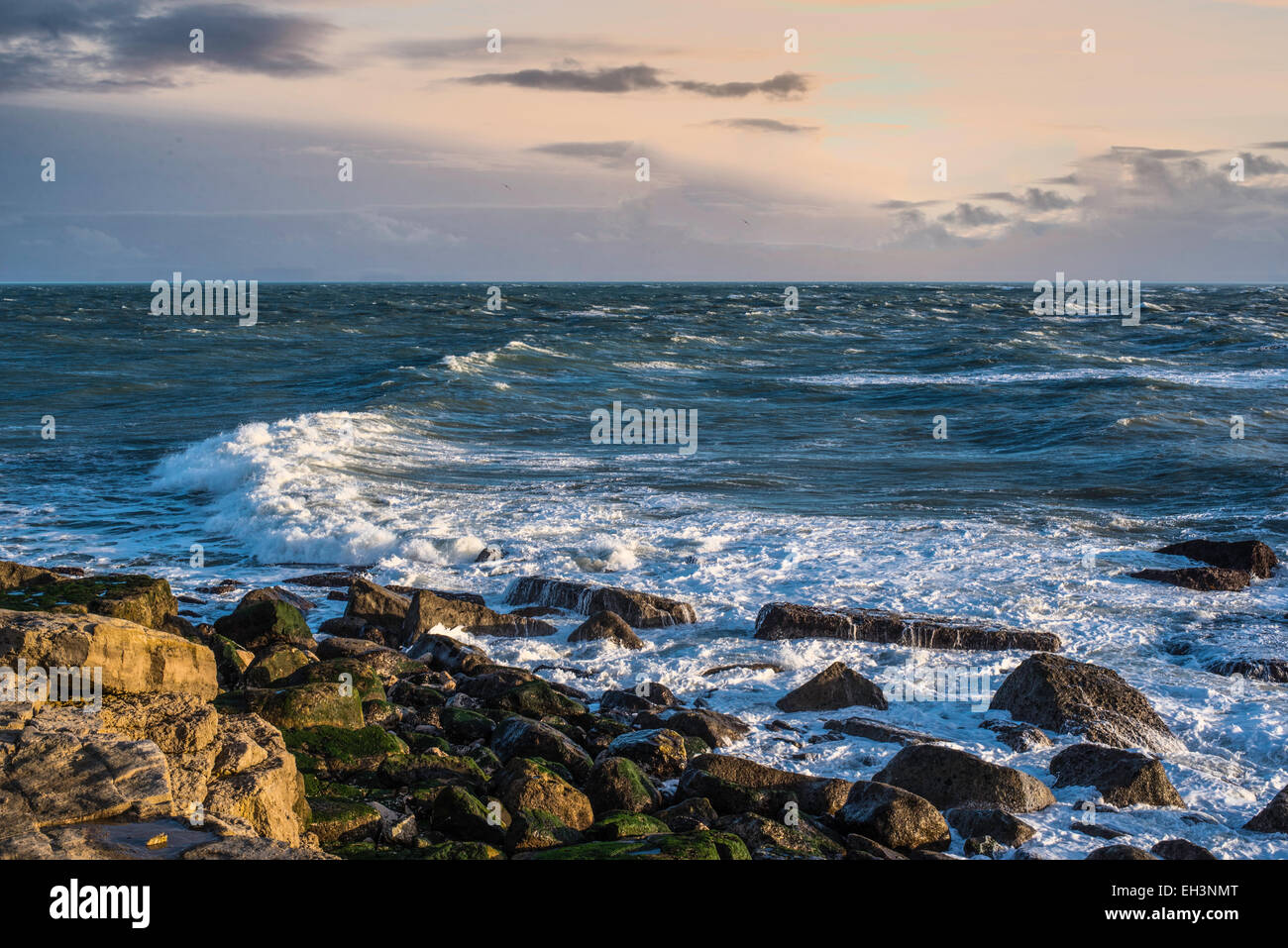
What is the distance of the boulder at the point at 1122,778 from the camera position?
22.7ft

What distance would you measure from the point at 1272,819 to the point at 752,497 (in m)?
10.7

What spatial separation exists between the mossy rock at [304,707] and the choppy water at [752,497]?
106 inches

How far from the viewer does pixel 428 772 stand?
21.8 feet

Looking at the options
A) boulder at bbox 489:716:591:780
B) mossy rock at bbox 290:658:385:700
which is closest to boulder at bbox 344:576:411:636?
mossy rock at bbox 290:658:385:700

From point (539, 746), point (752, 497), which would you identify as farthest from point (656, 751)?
point (752, 497)

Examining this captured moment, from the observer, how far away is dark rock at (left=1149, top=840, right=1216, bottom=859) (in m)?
5.99

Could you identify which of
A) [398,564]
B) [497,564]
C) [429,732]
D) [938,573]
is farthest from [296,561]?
[938,573]

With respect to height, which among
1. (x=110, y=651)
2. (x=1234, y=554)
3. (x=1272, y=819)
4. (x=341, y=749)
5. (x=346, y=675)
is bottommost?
(x=1272, y=819)

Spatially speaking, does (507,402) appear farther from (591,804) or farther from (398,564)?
(591,804)

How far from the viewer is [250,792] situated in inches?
207

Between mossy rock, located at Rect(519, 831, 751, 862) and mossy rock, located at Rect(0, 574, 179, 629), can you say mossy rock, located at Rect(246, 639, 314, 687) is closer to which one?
mossy rock, located at Rect(0, 574, 179, 629)

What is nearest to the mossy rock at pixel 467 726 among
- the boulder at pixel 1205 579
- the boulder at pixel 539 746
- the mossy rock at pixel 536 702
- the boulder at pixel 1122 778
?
the boulder at pixel 539 746

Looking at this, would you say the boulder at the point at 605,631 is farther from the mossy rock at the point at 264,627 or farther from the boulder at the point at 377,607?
the mossy rock at the point at 264,627

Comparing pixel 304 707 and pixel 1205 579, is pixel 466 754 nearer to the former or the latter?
pixel 304 707
